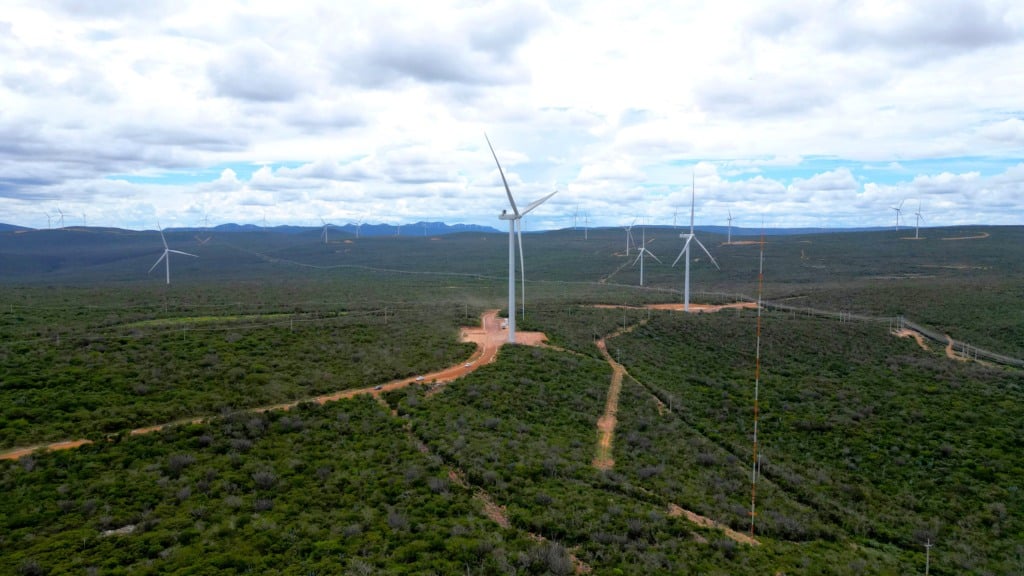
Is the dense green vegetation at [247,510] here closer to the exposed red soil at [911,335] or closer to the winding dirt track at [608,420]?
the winding dirt track at [608,420]

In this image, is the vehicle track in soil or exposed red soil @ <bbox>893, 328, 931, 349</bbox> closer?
the vehicle track in soil

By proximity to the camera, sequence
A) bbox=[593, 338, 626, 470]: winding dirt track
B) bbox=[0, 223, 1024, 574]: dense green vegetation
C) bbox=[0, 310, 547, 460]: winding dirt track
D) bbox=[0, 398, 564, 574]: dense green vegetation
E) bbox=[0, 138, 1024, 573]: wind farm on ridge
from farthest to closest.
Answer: bbox=[593, 338, 626, 470]: winding dirt track
bbox=[0, 310, 547, 460]: winding dirt track
bbox=[0, 138, 1024, 573]: wind farm on ridge
bbox=[0, 223, 1024, 574]: dense green vegetation
bbox=[0, 398, 564, 574]: dense green vegetation

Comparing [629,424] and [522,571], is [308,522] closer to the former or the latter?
[522,571]

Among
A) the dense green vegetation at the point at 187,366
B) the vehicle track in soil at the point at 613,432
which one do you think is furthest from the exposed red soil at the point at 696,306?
the dense green vegetation at the point at 187,366

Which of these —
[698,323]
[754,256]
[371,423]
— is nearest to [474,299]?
[698,323]

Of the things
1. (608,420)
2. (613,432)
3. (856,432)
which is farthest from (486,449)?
(856,432)

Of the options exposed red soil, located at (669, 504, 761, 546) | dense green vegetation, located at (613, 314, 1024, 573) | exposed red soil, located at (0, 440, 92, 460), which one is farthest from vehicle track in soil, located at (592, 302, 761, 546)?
exposed red soil, located at (0, 440, 92, 460)

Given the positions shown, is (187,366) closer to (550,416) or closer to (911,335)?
(550,416)

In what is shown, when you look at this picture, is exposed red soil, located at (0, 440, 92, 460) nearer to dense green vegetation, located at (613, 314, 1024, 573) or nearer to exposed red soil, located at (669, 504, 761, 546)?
exposed red soil, located at (669, 504, 761, 546)

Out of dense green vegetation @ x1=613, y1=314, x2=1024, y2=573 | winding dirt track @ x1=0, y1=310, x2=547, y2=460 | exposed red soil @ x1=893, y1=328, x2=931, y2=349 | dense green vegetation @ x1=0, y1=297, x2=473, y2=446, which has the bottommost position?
dense green vegetation @ x1=613, y1=314, x2=1024, y2=573

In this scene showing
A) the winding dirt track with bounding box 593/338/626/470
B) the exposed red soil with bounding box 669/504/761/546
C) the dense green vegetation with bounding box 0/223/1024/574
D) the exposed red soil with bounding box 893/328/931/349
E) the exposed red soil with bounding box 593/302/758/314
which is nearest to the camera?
the dense green vegetation with bounding box 0/223/1024/574
